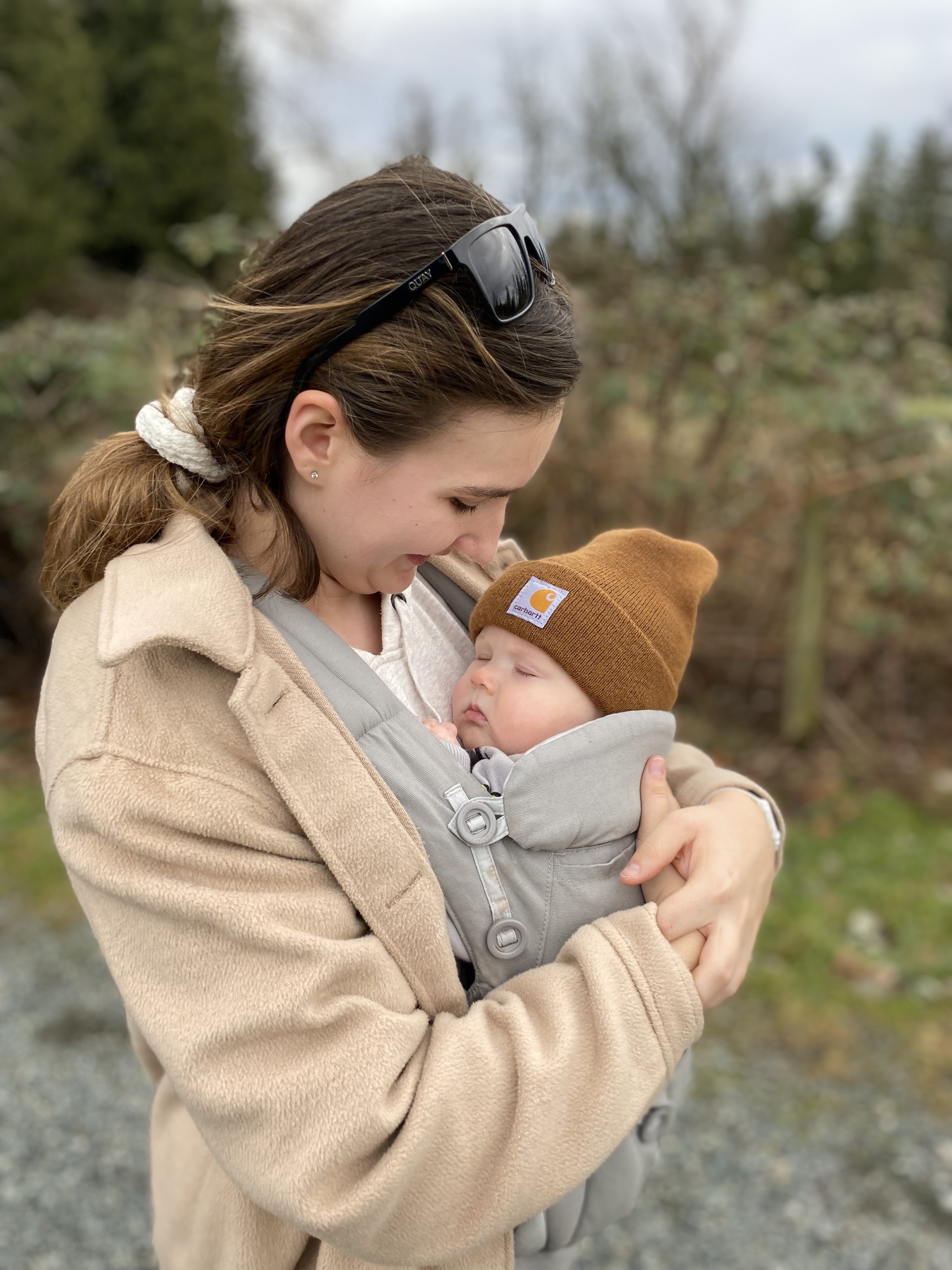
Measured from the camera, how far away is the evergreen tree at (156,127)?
1370 centimetres

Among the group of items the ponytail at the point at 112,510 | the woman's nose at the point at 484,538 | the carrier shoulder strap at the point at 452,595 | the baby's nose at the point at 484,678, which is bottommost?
the baby's nose at the point at 484,678

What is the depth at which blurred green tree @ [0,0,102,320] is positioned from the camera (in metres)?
10.7

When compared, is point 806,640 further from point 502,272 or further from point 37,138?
point 37,138

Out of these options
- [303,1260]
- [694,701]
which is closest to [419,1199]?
[303,1260]

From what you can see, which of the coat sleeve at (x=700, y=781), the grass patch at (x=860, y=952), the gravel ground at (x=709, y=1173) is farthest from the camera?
the grass patch at (x=860, y=952)

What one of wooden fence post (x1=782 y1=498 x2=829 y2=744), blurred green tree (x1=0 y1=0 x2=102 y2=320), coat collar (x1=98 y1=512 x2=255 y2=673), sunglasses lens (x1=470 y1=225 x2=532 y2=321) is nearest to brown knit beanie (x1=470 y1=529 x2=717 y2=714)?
sunglasses lens (x1=470 y1=225 x2=532 y2=321)

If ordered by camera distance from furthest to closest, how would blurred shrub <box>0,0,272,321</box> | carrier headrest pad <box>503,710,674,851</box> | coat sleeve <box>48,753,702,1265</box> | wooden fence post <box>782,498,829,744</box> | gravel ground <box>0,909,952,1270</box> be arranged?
blurred shrub <box>0,0,272,321</box>
wooden fence post <box>782,498,829,744</box>
gravel ground <box>0,909,952,1270</box>
carrier headrest pad <box>503,710,674,851</box>
coat sleeve <box>48,753,702,1265</box>

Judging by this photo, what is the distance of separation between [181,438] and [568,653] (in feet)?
2.35

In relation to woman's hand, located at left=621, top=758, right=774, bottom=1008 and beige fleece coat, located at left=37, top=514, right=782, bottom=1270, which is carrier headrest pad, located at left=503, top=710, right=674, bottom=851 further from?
beige fleece coat, located at left=37, top=514, right=782, bottom=1270

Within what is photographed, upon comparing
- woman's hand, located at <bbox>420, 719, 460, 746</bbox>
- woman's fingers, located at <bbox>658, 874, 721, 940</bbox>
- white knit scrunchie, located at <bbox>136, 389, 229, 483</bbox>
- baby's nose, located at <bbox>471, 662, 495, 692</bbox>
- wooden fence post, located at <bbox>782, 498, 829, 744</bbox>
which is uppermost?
white knit scrunchie, located at <bbox>136, 389, 229, 483</bbox>

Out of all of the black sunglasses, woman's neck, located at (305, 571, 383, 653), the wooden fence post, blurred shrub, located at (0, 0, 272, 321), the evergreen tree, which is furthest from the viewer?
the evergreen tree

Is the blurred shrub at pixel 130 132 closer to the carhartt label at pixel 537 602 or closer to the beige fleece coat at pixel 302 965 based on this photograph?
the carhartt label at pixel 537 602

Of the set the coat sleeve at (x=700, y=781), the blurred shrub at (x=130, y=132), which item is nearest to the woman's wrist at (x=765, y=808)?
the coat sleeve at (x=700, y=781)

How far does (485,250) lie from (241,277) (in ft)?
1.34
